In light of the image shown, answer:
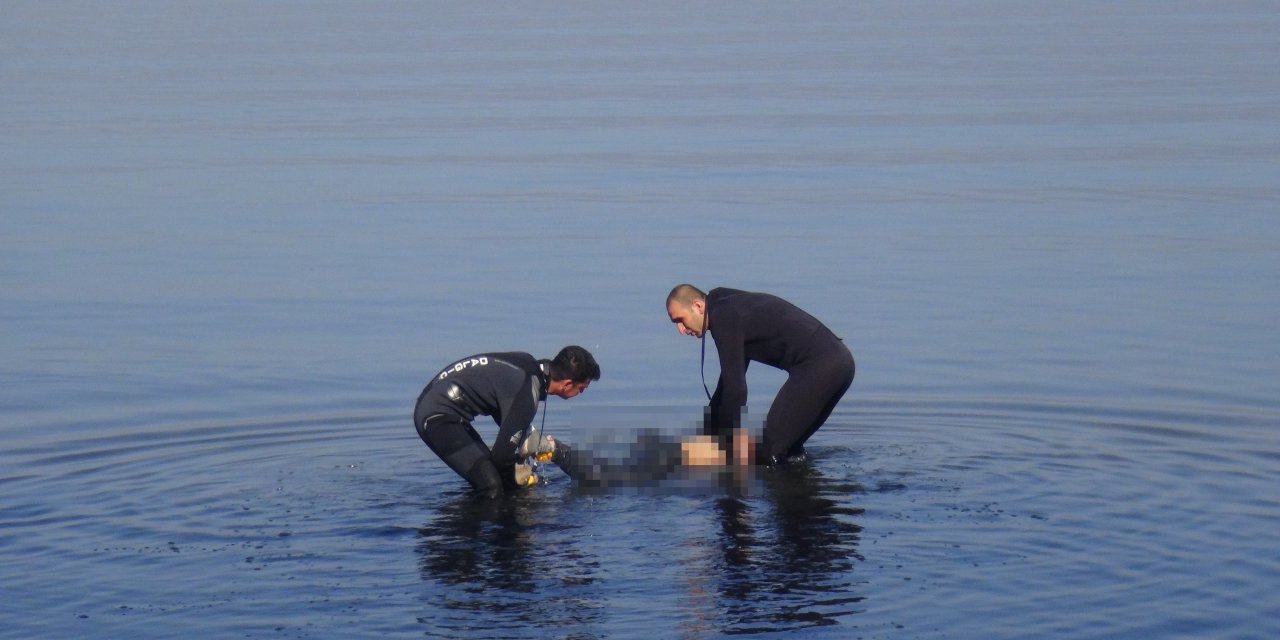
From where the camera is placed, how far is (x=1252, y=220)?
22.8m

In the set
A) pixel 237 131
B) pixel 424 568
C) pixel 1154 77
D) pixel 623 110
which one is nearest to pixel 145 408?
pixel 424 568

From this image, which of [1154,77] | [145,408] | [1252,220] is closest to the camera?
[145,408]

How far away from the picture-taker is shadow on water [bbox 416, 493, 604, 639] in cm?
923

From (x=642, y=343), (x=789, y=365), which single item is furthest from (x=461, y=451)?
(x=642, y=343)

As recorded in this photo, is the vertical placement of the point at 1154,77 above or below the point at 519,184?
above

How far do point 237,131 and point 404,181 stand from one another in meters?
6.87

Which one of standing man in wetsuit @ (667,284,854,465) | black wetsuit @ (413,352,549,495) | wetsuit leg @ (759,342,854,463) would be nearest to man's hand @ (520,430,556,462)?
black wetsuit @ (413,352,549,495)

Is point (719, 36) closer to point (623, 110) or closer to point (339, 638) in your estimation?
point (623, 110)

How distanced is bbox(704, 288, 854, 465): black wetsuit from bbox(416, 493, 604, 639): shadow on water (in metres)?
1.71

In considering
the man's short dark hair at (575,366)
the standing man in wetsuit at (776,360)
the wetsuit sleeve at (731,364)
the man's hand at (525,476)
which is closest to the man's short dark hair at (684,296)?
the standing man in wetsuit at (776,360)

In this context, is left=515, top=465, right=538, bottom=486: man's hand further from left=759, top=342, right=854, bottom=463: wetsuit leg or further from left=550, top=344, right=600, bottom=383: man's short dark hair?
left=759, top=342, right=854, bottom=463: wetsuit leg

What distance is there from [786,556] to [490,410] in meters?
2.62

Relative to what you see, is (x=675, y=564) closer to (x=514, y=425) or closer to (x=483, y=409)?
(x=514, y=425)

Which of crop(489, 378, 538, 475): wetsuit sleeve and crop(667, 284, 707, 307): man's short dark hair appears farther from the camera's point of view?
crop(667, 284, 707, 307): man's short dark hair
